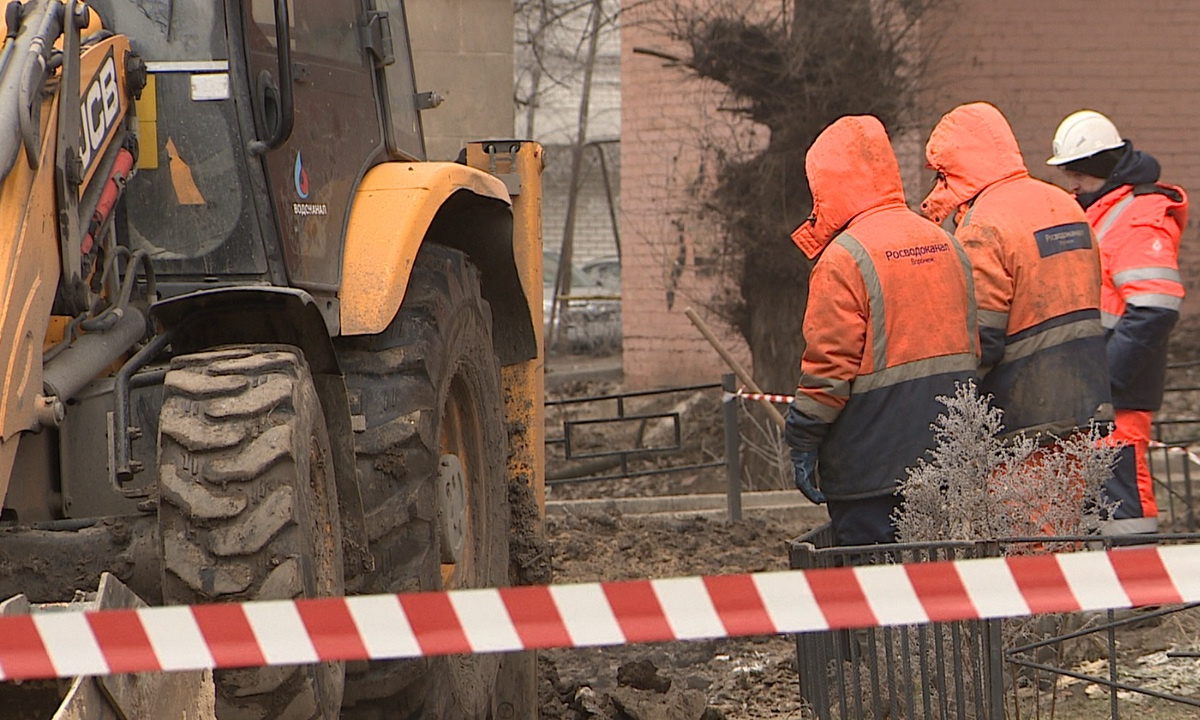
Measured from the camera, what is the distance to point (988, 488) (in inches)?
184

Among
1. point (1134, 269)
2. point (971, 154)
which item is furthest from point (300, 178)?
point (1134, 269)

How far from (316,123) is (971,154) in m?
2.36

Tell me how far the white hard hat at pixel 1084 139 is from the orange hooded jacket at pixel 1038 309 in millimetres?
1322

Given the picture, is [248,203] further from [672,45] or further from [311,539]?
[672,45]

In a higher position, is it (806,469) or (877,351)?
(877,351)

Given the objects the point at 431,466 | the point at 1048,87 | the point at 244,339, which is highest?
the point at 1048,87

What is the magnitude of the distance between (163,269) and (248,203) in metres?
0.28

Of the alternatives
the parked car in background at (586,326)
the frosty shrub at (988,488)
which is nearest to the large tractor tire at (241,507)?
the frosty shrub at (988,488)

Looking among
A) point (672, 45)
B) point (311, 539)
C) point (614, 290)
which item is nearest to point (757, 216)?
point (672, 45)

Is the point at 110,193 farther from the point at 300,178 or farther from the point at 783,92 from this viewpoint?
the point at 783,92

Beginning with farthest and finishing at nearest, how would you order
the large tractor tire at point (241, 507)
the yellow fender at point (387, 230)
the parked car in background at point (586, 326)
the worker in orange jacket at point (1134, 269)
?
the parked car in background at point (586, 326) → the worker in orange jacket at point (1134, 269) → the yellow fender at point (387, 230) → the large tractor tire at point (241, 507)

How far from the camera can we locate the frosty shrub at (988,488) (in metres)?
4.64

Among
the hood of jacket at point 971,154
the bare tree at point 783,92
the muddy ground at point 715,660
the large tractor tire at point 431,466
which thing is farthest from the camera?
the bare tree at point 783,92

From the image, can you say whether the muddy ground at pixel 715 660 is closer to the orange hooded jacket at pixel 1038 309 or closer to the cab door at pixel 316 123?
the orange hooded jacket at pixel 1038 309
